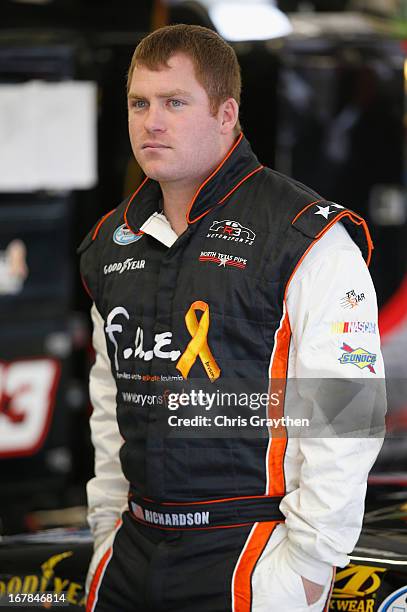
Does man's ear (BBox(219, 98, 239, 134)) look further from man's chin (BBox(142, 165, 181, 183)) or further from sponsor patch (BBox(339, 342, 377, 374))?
sponsor patch (BBox(339, 342, 377, 374))

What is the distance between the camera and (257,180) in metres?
1.98

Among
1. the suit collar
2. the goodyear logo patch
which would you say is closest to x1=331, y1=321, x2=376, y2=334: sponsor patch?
the suit collar

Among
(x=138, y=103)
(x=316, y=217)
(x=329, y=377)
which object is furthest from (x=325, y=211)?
(x=138, y=103)

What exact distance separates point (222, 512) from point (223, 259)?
17.0 inches

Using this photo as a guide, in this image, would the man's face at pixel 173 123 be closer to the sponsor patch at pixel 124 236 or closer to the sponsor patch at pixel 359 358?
the sponsor patch at pixel 124 236

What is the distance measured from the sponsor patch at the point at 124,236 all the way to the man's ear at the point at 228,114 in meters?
0.26

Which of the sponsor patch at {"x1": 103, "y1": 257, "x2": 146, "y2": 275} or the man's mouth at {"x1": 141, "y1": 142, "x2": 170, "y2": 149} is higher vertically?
the man's mouth at {"x1": 141, "y1": 142, "x2": 170, "y2": 149}

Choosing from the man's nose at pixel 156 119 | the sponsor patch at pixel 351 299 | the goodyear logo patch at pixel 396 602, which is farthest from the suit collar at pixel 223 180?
the goodyear logo patch at pixel 396 602

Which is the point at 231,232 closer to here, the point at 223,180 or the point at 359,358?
the point at 223,180

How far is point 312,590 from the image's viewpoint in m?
1.84

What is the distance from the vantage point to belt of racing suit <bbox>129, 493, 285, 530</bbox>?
6.21 ft

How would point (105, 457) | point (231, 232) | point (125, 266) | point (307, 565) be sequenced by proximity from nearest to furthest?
point (307, 565)
point (231, 232)
point (125, 266)
point (105, 457)

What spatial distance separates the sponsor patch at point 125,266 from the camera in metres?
2.00

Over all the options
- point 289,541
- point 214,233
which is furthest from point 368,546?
point 214,233
